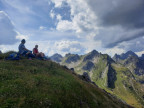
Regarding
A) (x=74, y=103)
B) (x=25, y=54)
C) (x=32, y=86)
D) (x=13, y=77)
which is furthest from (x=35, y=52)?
(x=74, y=103)

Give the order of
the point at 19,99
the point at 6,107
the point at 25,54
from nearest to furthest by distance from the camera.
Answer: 1. the point at 6,107
2. the point at 19,99
3. the point at 25,54

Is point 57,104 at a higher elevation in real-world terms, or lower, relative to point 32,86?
lower

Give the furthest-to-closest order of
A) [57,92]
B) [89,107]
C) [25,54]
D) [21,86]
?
1. [25,54]
2. [89,107]
3. [57,92]
4. [21,86]

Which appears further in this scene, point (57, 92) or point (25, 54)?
point (25, 54)

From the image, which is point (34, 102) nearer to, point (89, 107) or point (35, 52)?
point (89, 107)

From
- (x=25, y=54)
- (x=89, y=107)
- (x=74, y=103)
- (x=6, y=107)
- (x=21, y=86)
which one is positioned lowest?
(x=89, y=107)

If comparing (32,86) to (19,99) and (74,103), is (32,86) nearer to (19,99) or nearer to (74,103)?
(19,99)

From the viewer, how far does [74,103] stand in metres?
13.4

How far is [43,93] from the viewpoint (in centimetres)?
1183

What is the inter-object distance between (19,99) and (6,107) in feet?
4.03

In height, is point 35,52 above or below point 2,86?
above

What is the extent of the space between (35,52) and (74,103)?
2025 centimetres

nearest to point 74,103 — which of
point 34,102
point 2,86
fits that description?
point 34,102

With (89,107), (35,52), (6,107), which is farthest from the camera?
(35,52)
